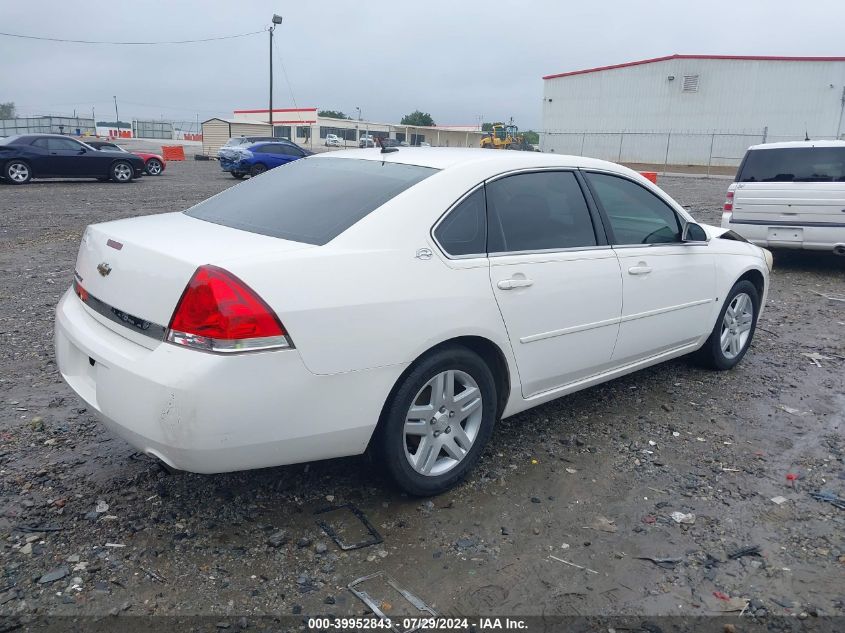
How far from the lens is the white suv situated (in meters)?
8.58

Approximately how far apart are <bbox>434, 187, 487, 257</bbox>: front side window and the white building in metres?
44.2

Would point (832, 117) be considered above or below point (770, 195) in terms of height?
above

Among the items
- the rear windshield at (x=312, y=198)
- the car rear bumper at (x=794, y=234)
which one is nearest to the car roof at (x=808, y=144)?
the car rear bumper at (x=794, y=234)

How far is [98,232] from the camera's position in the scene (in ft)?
10.7

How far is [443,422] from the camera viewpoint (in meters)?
3.26

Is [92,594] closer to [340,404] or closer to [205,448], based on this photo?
[205,448]

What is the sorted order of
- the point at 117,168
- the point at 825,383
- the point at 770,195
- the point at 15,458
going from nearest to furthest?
the point at 15,458 < the point at 825,383 < the point at 770,195 < the point at 117,168

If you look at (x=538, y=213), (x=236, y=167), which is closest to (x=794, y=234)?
(x=538, y=213)

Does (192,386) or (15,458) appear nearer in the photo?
(192,386)

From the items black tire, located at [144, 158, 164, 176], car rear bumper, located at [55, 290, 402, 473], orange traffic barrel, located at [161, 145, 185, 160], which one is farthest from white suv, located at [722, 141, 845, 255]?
orange traffic barrel, located at [161, 145, 185, 160]

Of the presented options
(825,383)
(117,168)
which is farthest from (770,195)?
(117,168)

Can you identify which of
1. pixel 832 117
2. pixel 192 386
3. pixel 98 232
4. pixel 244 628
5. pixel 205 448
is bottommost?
pixel 244 628

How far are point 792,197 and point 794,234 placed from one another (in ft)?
1.55

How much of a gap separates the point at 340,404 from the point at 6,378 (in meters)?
3.14
